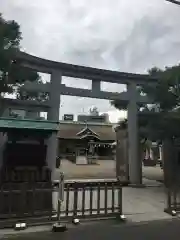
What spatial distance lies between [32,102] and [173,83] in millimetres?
5564

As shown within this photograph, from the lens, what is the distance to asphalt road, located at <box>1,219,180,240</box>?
16.9 feet

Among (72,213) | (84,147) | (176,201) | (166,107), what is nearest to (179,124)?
(166,107)

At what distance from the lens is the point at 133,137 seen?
13.2 metres

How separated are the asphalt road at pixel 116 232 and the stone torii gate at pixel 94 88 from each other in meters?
6.30

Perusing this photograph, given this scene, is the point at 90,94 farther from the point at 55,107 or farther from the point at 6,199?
the point at 6,199

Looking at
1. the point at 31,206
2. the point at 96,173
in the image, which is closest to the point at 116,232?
the point at 31,206

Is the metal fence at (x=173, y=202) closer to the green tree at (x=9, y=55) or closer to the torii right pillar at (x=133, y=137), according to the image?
the torii right pillar at (x=133, y=137)

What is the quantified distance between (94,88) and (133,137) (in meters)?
2.95

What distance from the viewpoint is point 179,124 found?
9.84m

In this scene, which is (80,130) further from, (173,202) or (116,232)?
(116,232)

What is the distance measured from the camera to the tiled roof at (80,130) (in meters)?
35.5

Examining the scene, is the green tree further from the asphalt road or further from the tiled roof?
the tiled roof

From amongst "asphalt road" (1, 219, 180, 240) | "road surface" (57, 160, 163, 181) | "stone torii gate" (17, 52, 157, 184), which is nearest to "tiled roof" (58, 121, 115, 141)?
"road surface" (57, 160, 163, 181)

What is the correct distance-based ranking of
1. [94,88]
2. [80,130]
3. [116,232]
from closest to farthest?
[116,232] < [94,88] < [80,130]
